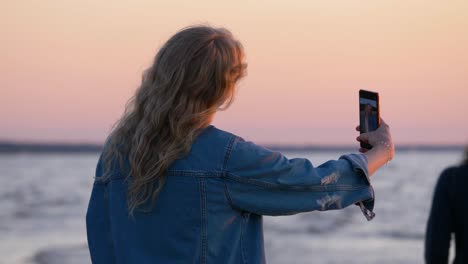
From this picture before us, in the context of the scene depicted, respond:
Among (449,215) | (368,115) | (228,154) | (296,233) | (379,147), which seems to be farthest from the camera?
(296,233)

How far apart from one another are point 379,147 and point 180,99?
26.4 inches

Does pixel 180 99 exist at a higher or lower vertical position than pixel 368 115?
higher

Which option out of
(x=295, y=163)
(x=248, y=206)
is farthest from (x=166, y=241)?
(x=295, y=163)

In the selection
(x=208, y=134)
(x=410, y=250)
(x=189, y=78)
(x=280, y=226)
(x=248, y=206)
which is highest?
(x=189, y=78)

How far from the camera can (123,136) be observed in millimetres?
2529

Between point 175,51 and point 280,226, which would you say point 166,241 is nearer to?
point 175,51

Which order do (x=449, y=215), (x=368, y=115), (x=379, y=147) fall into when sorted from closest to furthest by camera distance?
1. (x=379, y=147)
2. (x=368, y=115)
3. (x=449, y=215)

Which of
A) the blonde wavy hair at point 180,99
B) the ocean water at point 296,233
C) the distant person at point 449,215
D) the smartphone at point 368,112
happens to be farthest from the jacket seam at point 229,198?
the ocean water at point 296,233

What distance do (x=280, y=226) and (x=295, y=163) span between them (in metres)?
17.6

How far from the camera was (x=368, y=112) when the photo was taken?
109 inches

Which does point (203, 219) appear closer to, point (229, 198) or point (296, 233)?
point (229, 198)

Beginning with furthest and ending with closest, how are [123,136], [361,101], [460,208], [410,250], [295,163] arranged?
[410,250]
[460,208]
[361,101]
[123,136]
[295,163]

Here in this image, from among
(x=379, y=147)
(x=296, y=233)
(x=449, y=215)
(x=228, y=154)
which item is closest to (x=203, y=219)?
(x=228, y=154)

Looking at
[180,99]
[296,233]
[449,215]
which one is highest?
[180,99]
